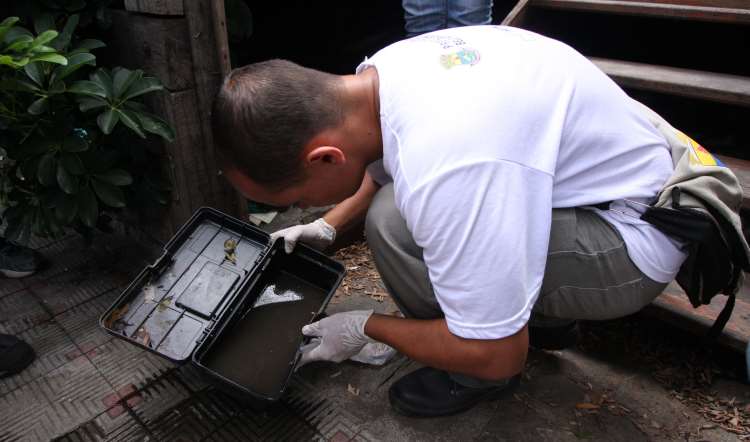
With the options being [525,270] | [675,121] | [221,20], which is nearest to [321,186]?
[525,270]

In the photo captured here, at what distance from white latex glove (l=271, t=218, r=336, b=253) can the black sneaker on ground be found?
114cm

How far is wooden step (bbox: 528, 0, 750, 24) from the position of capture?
5.98 ft

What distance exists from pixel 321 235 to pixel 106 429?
89 cm

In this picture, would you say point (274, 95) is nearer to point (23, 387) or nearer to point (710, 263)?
point (710, 263)

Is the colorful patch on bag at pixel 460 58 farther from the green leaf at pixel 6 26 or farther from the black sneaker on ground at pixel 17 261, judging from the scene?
the black sneaker on ground at pixel 17 261

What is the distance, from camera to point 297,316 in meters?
1.74

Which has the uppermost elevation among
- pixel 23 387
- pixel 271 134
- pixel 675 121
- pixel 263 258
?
pixel 271 134

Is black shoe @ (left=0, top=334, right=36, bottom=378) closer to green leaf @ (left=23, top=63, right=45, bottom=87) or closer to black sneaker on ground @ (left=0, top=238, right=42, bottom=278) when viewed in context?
black sneaker on ground @ (left=0, top=238, right=42, bottom=278)

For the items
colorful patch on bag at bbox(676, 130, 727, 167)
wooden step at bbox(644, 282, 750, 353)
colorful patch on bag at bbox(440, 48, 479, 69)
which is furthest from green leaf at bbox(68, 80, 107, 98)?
wooden step at bbox(644, 282, 750, 353)

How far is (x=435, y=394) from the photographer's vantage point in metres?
1.53

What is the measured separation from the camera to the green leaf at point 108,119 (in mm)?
1602

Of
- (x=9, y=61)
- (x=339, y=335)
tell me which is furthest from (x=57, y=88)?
(x=339, y=335)

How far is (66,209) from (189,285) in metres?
0.53

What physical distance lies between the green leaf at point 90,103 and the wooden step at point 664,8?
177 cm
